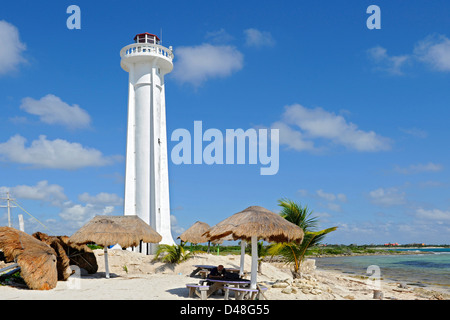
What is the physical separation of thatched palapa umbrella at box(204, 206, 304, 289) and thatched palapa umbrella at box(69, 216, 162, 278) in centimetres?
539

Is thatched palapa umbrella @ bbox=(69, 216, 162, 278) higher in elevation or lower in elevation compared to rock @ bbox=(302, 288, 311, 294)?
higher

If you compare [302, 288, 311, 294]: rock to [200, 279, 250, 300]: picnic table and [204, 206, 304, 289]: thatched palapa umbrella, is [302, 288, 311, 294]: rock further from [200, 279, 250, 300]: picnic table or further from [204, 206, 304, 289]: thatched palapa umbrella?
[200, 279, 250, 300]: picnic table

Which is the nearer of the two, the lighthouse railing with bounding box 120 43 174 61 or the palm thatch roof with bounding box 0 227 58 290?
the palm thatch roof with bounding box 0 227 58 290

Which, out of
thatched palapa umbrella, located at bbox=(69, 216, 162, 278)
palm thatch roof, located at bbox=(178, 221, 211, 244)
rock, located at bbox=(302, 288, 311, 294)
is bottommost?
rock, located at bbox=(302, 288, 311, 294)

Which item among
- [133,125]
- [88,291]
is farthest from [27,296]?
[133,125]

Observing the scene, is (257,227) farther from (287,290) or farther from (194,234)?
(194,234)

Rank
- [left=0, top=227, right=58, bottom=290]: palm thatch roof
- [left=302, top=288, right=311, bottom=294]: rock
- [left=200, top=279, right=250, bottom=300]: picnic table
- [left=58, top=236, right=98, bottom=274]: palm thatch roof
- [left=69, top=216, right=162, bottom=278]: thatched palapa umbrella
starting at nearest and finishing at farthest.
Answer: [left=200, top=279, right=250, bottom=300]: picnic table < [left=0, top=227, right=58, bottom=290]: palm thatch roof < [left=302, top=288, right=311, bottom=294]: rock < [left=69, top=216, right=162, bottom=278]: thatched palapa umbrella < [left=58, top=236, right=98, bottom=274]: palm thatch roof

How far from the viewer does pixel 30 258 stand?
11594 mm

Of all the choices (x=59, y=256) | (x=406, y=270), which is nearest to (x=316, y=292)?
(x=59, y=256)

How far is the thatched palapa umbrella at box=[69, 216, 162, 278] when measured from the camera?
14.2 metres

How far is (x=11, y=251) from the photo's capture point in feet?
39.1

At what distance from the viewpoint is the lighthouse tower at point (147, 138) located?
2345 centimetres

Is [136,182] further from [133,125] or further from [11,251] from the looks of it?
[11,251]

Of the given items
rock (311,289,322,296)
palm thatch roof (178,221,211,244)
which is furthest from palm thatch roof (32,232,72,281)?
rock (311,289,322,296)
